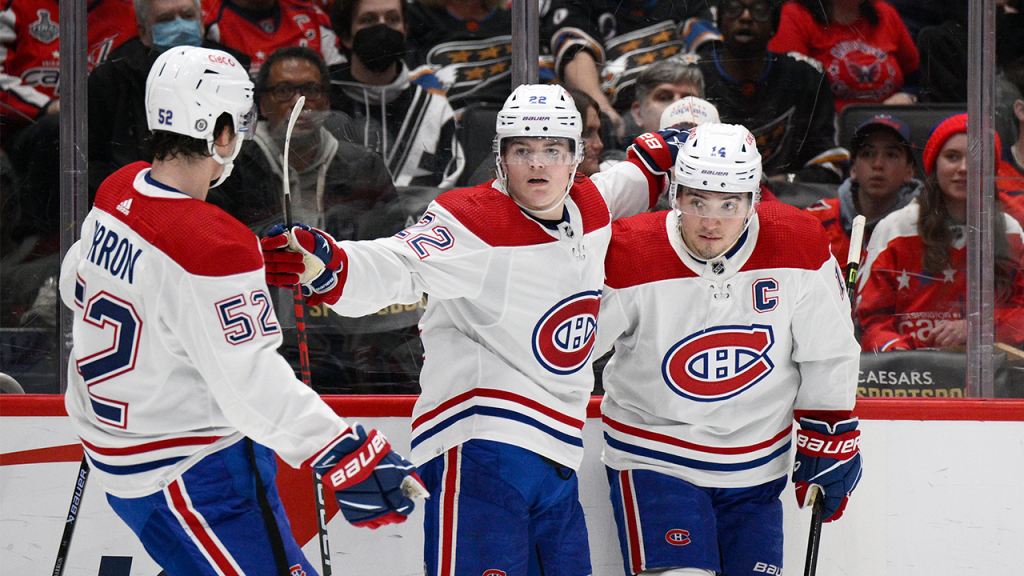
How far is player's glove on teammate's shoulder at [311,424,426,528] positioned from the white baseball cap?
4.67 ft

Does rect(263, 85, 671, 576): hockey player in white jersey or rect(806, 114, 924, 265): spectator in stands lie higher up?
rect(806, 114, 924, 265): spectator in stands

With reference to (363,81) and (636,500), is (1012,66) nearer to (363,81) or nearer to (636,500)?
(636,500)

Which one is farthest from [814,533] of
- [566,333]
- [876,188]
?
[876,188]

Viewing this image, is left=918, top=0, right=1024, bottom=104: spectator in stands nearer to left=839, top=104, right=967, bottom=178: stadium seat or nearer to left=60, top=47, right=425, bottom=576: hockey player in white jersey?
left=839, top=104, right=967, bottom=178: stadium seat

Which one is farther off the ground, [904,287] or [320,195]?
[320,195]

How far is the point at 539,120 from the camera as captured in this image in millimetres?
2191

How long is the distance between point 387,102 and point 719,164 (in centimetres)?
117

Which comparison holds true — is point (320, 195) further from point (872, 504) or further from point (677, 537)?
point (872, 504)

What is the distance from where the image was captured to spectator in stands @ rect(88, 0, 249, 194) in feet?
9.45

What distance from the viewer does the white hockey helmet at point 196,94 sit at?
1.72m

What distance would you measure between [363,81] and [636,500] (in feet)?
4.90

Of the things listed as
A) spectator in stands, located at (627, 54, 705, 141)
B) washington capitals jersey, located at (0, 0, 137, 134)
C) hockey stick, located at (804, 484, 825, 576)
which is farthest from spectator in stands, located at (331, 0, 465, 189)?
hockey stick, located at (804, 484, 825, 576)

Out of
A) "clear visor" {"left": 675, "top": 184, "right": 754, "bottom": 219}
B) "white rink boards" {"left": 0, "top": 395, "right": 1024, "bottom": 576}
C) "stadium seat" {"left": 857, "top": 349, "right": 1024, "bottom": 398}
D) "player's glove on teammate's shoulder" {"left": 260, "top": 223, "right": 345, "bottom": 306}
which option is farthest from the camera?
"stadium seat" {"left": 857, "top": 349, "right": 1024, "bottom": 398}

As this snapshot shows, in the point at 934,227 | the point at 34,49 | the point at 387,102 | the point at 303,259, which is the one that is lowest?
the point at 303,259
